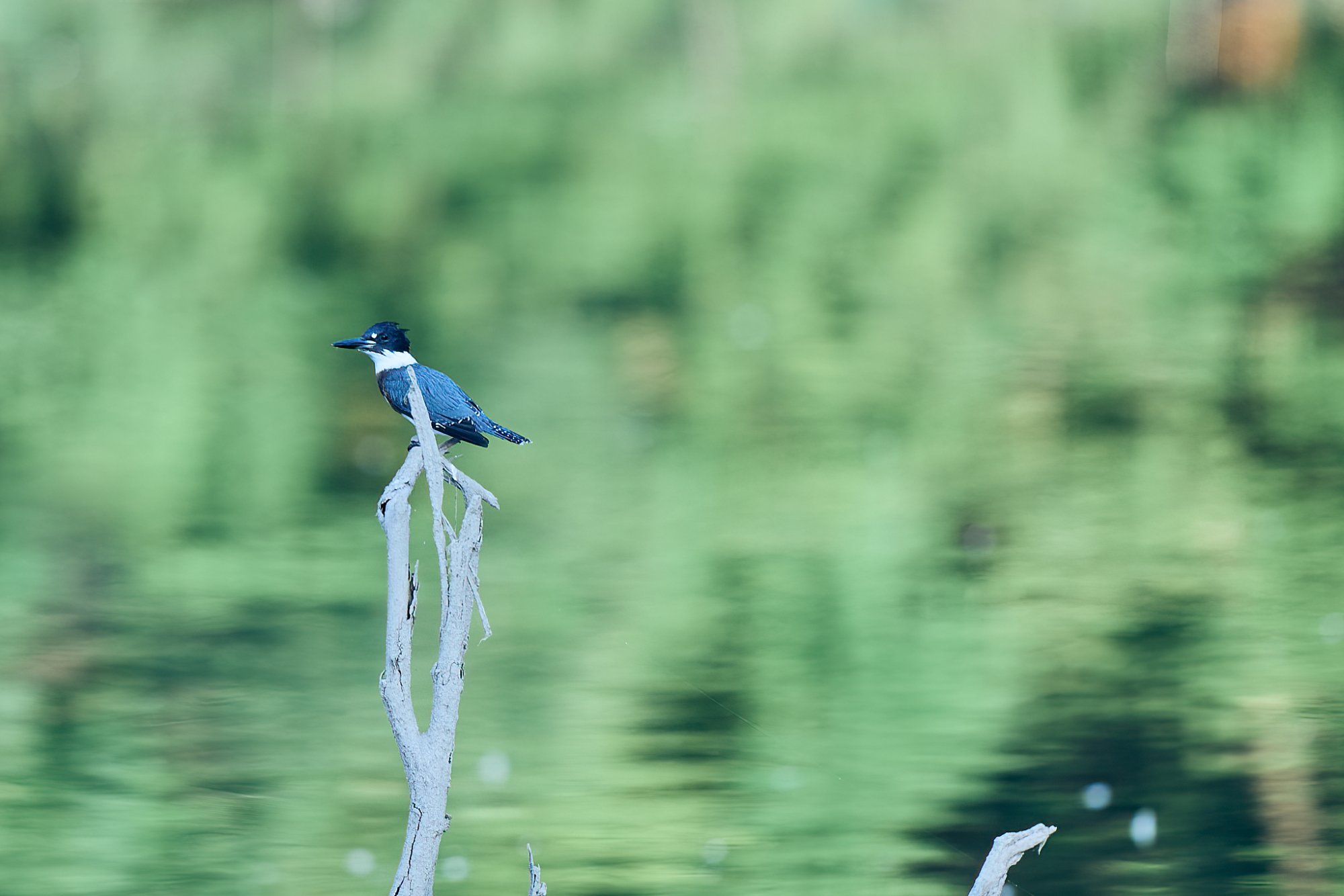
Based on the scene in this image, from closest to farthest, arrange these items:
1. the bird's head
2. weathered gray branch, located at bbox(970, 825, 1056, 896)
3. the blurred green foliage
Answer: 1. weathered gray branch, located at bbox(970, 825, 1056, 896)
2. the bird's head
3. the blurred green foliage

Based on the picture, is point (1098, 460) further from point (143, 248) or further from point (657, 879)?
point (143, 248)

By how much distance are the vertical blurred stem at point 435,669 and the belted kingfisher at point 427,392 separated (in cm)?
18

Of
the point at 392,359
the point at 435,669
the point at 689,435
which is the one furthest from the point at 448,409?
the point at 689,435

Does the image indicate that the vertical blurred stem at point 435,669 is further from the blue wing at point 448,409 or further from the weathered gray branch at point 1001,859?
the weathered gray branch at point 1001,859

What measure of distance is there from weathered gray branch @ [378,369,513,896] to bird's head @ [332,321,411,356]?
0.31 meters

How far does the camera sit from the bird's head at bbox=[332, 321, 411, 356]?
2.50 meters

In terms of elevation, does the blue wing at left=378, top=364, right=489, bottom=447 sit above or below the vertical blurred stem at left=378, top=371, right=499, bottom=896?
above

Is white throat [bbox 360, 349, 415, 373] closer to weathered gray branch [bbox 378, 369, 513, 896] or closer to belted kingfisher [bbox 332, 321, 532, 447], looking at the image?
belted kingfisher [bbox 332, 321, 532, 447]

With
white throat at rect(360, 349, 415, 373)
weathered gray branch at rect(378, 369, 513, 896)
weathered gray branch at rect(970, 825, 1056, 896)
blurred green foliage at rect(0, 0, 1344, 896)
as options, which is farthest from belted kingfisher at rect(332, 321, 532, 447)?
blurred green foliage at rect(0, 0, 1344, 896)

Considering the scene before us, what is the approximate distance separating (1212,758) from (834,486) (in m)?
1.71

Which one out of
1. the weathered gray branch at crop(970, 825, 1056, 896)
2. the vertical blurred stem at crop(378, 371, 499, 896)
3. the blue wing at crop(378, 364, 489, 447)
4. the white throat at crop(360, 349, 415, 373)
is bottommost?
the weathered gray branch at crop(970, 825, 1056, 896)

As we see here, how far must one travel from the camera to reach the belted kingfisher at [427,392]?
2400mm

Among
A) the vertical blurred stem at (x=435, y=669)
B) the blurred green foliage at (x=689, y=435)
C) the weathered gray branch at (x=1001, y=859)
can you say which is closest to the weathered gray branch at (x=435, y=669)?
the vertical blurred stem at (x=435, y=669)

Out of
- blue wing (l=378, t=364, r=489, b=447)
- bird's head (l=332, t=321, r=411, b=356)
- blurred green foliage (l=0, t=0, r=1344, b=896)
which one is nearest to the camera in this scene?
blue wing (l=378, t=364, r=489, b=447)
